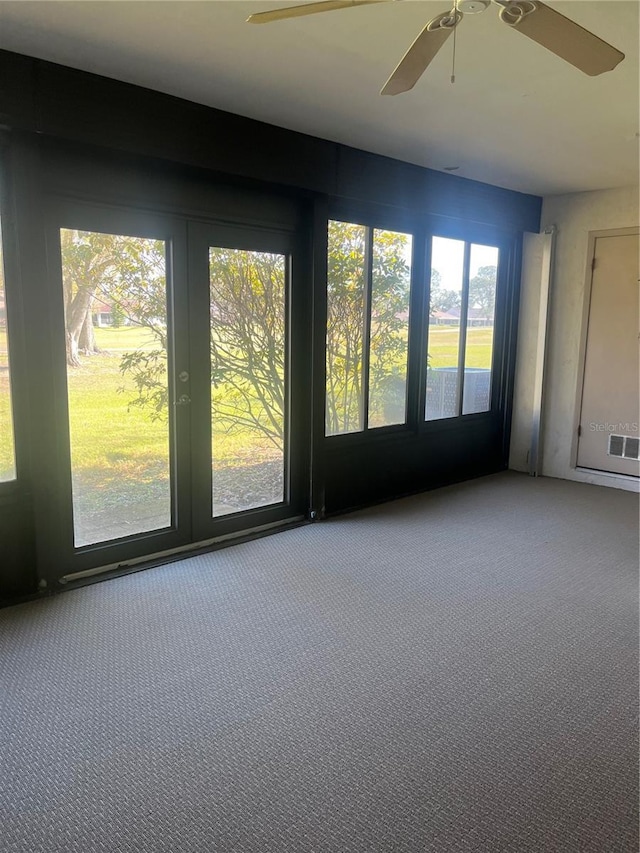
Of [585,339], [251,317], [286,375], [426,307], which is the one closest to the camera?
[251,317]

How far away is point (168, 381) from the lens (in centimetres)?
371

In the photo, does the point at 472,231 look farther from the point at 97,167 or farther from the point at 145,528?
the point at 145,528

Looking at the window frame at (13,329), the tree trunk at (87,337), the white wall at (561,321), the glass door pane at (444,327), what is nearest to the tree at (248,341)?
the tree trunk at (87,337)

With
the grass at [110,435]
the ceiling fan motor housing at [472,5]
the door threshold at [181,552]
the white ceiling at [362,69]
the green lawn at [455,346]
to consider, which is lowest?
the door threshold at [181,552]

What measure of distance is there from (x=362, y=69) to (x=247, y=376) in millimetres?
1930

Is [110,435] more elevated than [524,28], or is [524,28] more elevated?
[524,28]

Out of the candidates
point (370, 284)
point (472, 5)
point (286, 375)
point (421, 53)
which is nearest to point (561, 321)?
point (370, 284)

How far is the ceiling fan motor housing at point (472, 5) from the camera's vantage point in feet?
5.70

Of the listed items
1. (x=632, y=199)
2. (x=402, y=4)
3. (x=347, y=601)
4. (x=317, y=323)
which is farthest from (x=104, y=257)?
(x=632, y=199)

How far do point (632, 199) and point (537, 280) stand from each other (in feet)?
3.31

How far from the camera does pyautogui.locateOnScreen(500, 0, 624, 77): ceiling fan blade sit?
171 cm

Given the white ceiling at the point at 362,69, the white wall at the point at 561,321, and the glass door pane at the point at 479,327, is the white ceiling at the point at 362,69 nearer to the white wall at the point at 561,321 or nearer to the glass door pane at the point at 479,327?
the white wall at the point at 561,321

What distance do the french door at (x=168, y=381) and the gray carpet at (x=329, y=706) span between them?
394mm

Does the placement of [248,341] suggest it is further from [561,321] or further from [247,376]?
[561,321]
